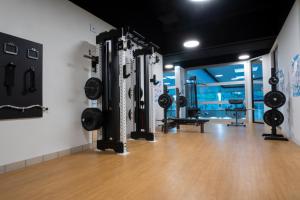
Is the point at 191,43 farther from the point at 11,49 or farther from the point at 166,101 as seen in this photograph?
the point at 11,49

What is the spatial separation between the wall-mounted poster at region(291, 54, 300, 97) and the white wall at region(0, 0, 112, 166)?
4436 millimetres

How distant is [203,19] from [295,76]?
2.50m

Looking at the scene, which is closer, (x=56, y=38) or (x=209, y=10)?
(x=56, y=38)

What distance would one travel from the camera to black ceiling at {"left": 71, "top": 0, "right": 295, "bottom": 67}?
4.16m

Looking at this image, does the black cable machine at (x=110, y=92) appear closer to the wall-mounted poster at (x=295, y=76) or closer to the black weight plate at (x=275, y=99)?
the wall-mounted poster at (x=295, y=76)

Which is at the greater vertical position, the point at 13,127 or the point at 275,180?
the point at 13,127

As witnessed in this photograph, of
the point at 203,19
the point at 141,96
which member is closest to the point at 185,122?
the point at 141,96

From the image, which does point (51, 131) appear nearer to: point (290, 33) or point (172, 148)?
point (172, 148)

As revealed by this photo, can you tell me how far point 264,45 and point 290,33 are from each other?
2326mm

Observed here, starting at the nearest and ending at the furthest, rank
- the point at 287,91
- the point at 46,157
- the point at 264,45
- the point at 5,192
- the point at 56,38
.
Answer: the point at 5,192 → the point at 46,157 → the point at 56,38 → the point at 287,91 → the point at 264,45

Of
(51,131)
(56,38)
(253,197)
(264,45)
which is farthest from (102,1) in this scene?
(264,45)

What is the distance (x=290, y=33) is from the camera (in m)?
4.33

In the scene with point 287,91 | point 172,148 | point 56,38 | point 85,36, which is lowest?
point 172,148

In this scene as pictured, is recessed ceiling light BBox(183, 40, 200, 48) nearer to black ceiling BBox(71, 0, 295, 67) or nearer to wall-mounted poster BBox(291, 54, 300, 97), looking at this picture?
black ceiling BBox(71, 0, 295, 67)
